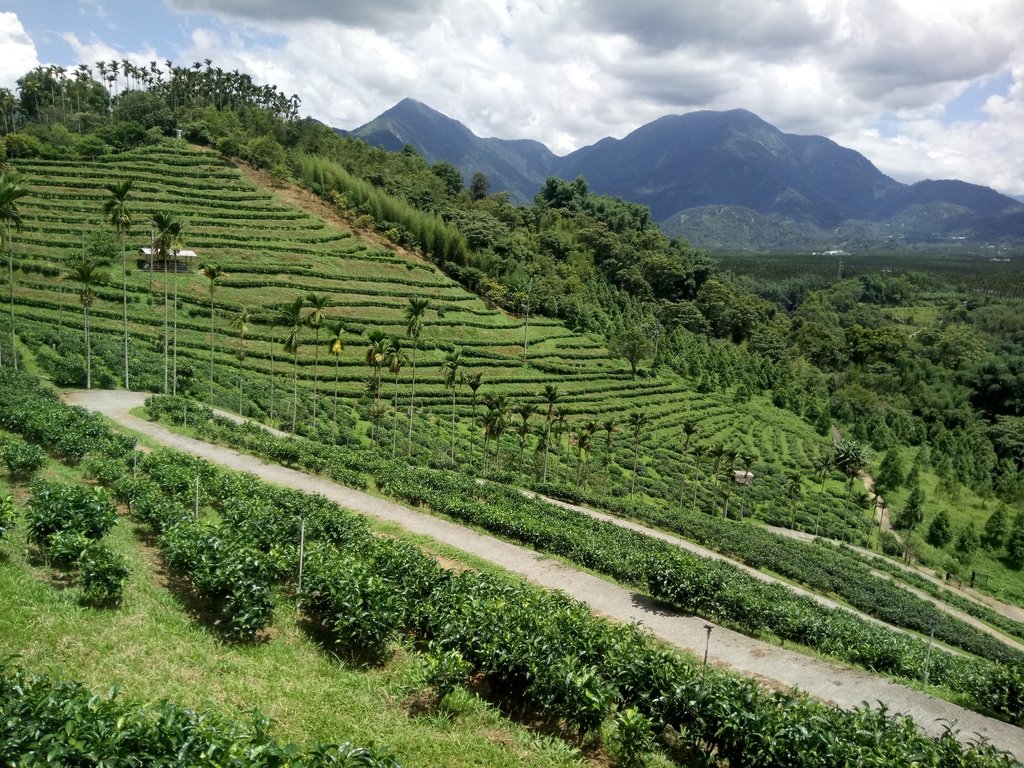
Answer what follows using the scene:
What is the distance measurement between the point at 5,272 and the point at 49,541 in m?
59.2

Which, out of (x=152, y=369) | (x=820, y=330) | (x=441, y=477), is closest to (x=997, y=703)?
(x=441, y=477)

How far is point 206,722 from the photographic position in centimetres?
659

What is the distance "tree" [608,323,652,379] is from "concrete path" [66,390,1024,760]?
5998cm

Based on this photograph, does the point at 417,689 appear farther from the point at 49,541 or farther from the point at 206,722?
the point at 49,541

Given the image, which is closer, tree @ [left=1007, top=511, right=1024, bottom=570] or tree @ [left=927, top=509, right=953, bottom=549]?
tree @ [left=1007, top=511, right=1024, bottom=570]

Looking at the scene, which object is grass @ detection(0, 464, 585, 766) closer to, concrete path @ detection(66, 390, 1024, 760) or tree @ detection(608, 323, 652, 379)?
concrete path @ detection(66, 390, 1024, 760)

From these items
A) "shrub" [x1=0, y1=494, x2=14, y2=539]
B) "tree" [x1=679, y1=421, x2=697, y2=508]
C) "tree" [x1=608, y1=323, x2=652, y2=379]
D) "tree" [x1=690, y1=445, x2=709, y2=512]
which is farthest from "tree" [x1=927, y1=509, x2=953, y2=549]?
"shrub" [x1=0, y1=494, x2=14, y2=539]

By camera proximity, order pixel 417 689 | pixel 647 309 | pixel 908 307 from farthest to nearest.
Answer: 1. pixel 908 307
2. pixel 647 309
3. pixel 417 689

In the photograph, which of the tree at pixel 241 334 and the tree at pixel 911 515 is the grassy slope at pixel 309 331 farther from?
the tree at pixel 911 515

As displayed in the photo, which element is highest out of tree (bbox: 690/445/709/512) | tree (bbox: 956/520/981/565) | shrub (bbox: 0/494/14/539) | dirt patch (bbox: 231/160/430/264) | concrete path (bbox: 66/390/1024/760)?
dirt patch (bbox: 231/160/430/264)

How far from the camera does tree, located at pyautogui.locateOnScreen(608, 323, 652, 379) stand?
265ft

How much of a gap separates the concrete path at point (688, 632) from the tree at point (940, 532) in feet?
194

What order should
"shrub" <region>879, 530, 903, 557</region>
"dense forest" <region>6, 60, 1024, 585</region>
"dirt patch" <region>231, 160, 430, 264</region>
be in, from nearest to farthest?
"shrub" <region>879, 530, 903, 557</region> < "dense forest" <region>6, 60, 1024, 585</region> < "dirt patch" <region>231, 160, 430, 264</region>

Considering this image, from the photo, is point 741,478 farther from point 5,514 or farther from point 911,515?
point 5,514
